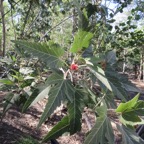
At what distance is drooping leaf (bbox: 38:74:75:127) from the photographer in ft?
2.46

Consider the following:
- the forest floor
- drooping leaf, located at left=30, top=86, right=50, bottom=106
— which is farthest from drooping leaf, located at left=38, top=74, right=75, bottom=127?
the forest floor

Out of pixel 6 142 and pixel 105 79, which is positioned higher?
pixel 105 79

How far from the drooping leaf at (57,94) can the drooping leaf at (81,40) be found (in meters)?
0.11

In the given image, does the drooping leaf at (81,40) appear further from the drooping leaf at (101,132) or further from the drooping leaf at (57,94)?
the drooping leaf at (101,132)

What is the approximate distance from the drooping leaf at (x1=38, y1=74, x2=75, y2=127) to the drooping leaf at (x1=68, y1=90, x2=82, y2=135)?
0.12 feet

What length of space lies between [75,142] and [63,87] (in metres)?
3.78

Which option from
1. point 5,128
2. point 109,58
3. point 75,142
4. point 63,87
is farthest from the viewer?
point 75,142

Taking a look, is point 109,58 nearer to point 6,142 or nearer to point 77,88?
point 77,88

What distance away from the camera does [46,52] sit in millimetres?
801

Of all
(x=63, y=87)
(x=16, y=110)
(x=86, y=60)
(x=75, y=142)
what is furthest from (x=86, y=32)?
(x=16, y=110)

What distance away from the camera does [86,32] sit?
0.81 m

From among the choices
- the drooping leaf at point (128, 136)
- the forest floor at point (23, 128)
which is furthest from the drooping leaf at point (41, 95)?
the forest floor at point (23, 128)

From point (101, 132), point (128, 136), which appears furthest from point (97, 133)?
point (128, 136)

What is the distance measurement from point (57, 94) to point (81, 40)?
20 centimetres
